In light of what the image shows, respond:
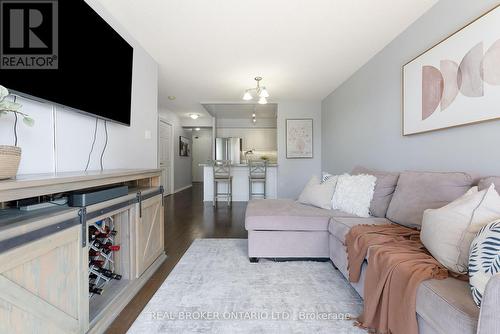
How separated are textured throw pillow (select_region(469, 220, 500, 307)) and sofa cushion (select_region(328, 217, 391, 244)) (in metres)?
0.96

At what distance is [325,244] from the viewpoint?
7.27 feet


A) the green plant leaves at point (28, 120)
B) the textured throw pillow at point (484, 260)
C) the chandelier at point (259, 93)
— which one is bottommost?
the textured throw pillow at point (484, 260)

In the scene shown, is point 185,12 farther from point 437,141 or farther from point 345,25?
point 437,141

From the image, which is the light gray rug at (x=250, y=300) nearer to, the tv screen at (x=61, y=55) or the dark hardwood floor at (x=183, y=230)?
the dark hardwood floor at (x=183, y=230)

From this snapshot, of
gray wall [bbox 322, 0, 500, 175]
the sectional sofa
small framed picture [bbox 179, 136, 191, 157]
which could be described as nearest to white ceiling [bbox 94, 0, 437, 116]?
gray wall [bbox 322, 0, 500, 175]

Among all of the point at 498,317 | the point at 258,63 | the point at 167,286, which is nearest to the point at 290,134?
the point at 258,63

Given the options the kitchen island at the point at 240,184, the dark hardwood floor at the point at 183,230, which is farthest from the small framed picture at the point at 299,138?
the dark hardwood floor at the point at 183,230

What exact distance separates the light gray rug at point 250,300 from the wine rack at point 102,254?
380 millimetres

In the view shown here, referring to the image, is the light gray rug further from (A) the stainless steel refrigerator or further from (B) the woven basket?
(A) the stainless steel refrigerator

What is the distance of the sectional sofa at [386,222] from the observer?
91cm

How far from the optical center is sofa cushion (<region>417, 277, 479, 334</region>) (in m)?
0.82

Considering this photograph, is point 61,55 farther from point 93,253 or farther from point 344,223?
point 344,223

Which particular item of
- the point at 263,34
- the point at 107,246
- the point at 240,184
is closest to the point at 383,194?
the point at 263,34

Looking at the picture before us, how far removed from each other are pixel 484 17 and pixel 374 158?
5.67 ft
